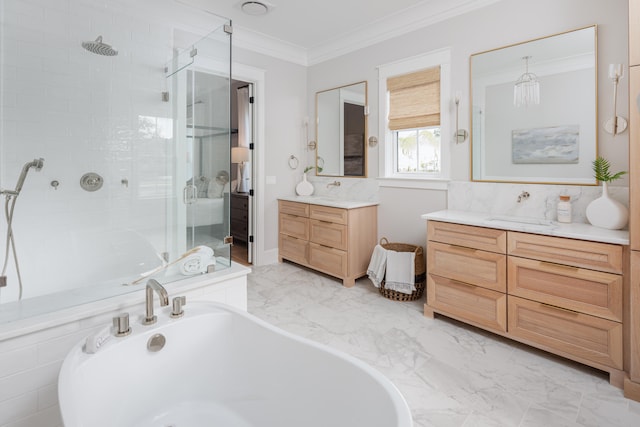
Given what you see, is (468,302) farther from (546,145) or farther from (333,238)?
(333,238)

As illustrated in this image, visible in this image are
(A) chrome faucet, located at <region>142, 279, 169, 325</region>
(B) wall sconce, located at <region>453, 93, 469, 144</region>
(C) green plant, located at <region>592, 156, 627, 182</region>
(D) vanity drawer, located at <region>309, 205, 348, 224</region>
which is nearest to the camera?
(A) chrome faucet, located at <region>142, 279, 169, 325</region>

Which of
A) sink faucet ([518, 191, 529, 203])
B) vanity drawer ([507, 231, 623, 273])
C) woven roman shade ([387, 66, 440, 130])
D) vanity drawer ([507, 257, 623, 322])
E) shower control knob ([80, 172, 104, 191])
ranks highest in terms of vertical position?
woven roman shade ([387, 66, 440, 130])

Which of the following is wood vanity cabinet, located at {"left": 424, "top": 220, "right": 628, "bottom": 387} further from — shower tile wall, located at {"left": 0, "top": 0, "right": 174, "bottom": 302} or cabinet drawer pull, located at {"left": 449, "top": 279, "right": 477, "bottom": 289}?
shower tile wall, located at {"left": 0, "top": 0, "right": 174, "bottom": 302}

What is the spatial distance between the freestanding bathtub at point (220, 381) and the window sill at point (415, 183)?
2.40m

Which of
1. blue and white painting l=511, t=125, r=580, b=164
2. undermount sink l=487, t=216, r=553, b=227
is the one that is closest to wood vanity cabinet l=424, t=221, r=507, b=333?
undermount sink l=487, t=216, r=553, b=227

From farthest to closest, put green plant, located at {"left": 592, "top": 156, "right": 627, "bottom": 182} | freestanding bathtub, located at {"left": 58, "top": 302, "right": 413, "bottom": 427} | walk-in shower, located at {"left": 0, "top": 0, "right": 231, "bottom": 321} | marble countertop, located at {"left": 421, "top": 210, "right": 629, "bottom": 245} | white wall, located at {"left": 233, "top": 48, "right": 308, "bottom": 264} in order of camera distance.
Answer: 1. white wall, located at {"left": 233, "top": 48, "right": 308, "bottom": 264}
2. green plant, located at {"left": 592, "top": 156, "right": 627, "bottom": 182}
3. walk-in shower, located at {"left": 0, "top": 0, "right": 231, "bottom": 321}
4. marble countertop, located at {"left": 421, "top": 210, "right": 629, "bottom": 245}
5. freestanding bathtub, located at {"left": 58, "top": 302, "right": 413, "bottom": 427}

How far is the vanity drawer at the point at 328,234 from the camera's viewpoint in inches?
143

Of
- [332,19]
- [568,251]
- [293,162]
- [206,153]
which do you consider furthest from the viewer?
[293,162]

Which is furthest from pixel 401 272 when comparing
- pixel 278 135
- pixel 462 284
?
pixel 278 135

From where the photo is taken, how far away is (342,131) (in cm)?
429

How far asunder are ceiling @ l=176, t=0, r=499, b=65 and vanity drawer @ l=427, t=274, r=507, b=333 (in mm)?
2428

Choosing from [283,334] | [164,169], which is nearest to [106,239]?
[164,169]

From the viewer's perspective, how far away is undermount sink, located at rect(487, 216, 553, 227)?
2432mm

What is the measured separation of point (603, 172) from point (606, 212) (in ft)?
0.89
